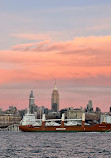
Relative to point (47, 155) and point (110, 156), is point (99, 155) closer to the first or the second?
point (110, 156)

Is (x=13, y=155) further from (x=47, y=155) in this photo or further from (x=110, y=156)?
(x=110, y=156)

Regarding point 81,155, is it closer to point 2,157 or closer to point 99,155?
point 99,155

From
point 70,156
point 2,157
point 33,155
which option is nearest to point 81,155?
point 70,156

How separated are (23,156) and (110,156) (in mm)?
15344

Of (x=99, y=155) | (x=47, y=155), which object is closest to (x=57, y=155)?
(x=47, y=155)

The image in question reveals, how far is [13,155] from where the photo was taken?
86688 millimetres

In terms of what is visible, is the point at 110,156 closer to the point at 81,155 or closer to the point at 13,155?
the point at 81,155

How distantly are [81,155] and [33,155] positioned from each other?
8.66m

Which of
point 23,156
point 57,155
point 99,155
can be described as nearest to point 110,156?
point 99,155

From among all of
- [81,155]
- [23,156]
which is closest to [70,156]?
[81,155]

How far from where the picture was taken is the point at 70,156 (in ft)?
279

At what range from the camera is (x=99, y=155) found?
87.4 m

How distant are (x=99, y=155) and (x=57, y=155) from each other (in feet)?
24.9

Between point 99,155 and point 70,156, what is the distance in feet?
18.9
